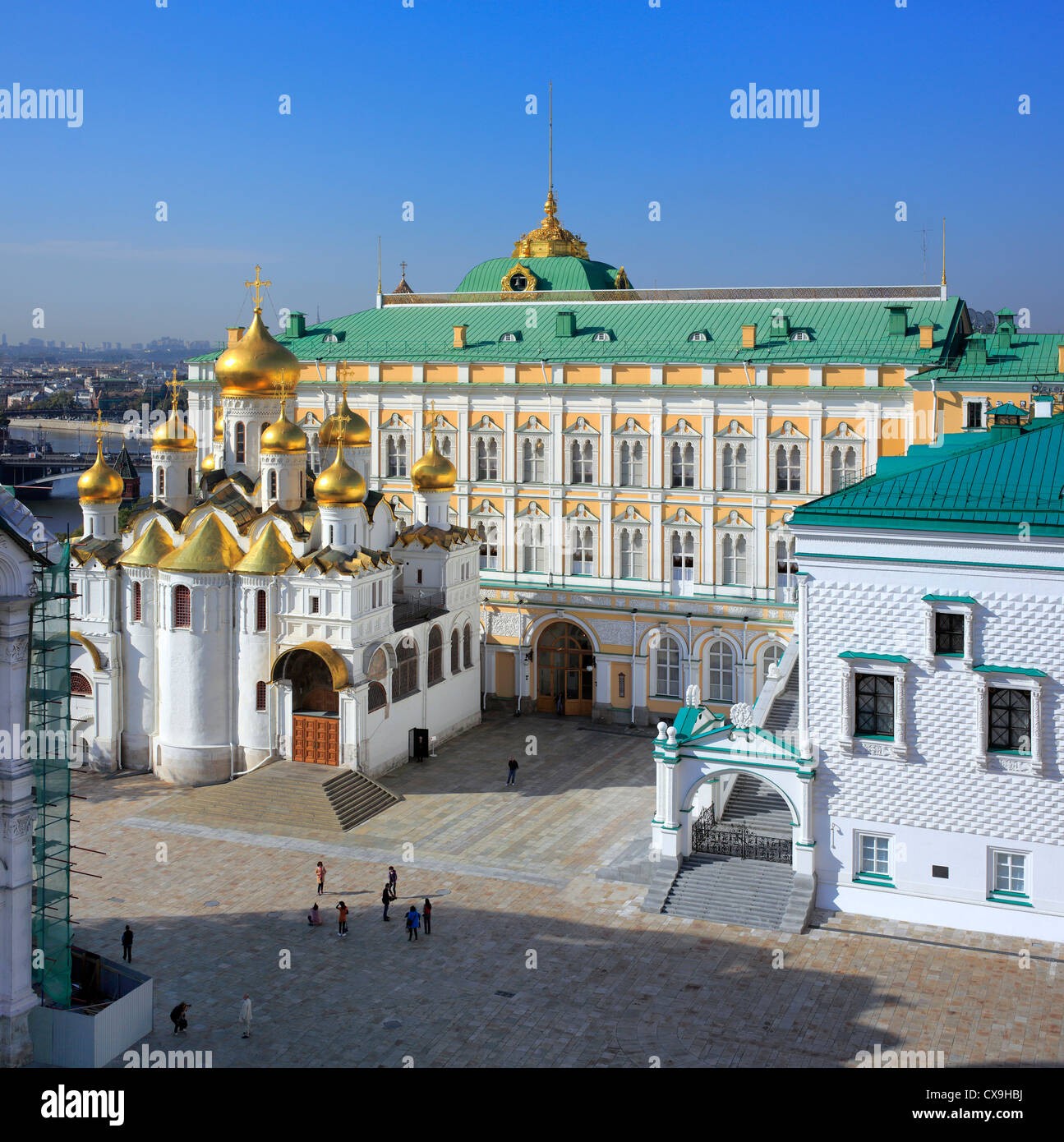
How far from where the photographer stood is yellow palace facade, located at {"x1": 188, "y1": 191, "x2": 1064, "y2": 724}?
45.8m

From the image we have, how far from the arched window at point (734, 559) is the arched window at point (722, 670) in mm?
2195

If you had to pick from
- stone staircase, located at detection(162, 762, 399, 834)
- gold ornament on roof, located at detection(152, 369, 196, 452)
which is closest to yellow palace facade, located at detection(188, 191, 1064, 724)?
gold ornament on roof, located at detection(152, 369, 196, 452)

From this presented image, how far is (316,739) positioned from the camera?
41.3 meters

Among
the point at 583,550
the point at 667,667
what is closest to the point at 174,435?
the point at 583,550

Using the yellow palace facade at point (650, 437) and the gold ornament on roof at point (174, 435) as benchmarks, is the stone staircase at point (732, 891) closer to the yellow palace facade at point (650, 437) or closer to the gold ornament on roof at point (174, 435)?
the yellow palace facade at point (650, 437)

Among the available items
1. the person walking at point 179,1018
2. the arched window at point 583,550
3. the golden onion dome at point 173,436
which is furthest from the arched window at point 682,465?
the person walking at point 179,1018

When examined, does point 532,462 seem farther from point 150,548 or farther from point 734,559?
point 150,548

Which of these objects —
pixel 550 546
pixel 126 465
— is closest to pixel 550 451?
pixel 550 546

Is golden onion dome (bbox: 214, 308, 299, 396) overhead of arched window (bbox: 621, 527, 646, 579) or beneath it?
overhead

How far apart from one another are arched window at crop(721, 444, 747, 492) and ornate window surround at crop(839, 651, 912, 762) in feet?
56.0

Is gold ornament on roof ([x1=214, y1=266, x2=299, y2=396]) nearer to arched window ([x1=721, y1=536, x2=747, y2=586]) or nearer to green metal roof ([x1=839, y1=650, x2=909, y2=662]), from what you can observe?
arched window ([x1=721, y1=536, x2=747, y2=586])

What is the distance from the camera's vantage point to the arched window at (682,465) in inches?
1902
